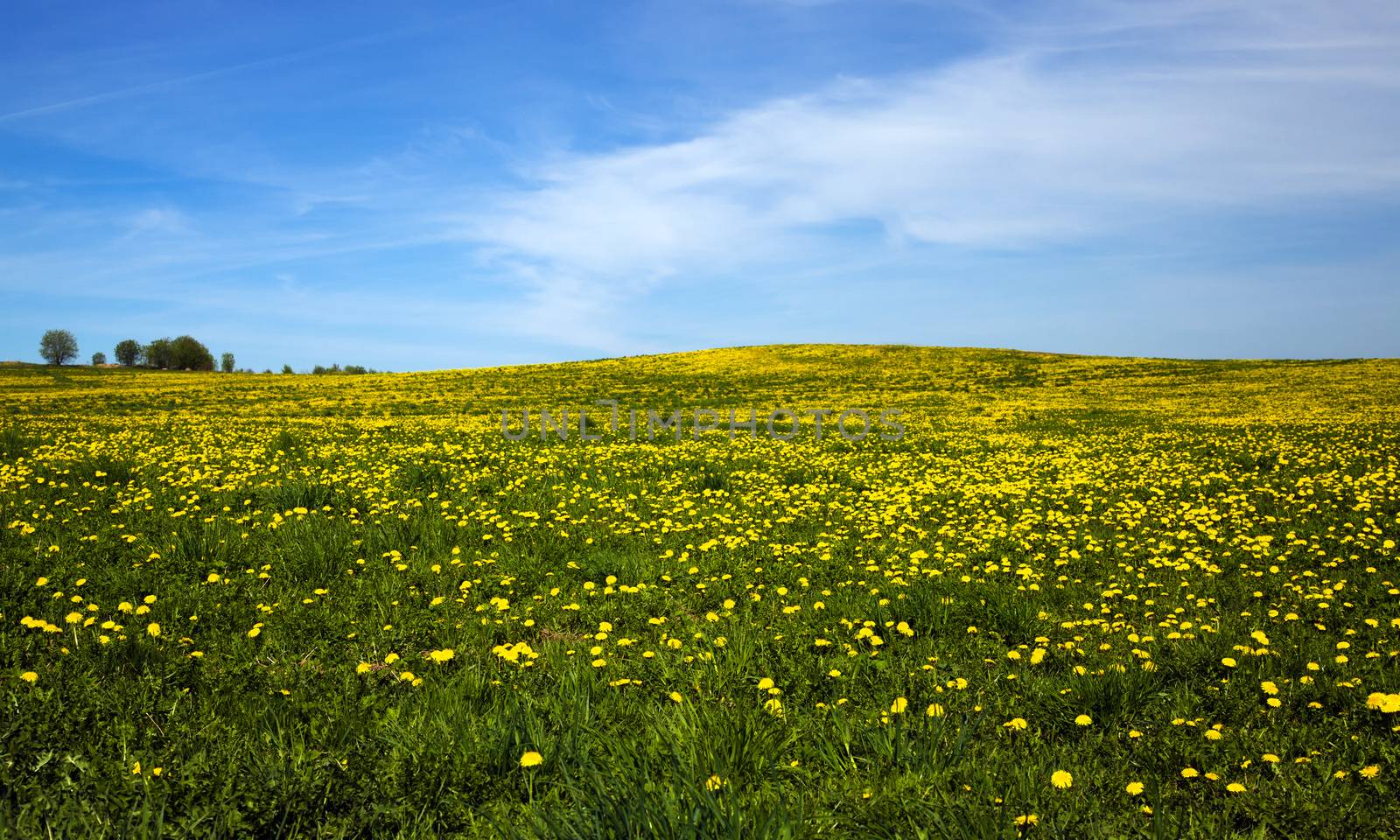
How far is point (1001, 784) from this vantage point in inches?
132

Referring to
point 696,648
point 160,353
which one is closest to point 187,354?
point 160,353

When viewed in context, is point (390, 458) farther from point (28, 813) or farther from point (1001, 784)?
point (1001, 784)

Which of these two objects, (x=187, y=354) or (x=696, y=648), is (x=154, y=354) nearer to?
(x=187, y=354)

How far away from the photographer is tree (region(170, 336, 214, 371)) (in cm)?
10231

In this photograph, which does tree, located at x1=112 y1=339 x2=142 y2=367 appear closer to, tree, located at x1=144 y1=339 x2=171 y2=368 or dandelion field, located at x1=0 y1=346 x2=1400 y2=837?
tree, located at x1=144 y1=339 x2=171 y2=368

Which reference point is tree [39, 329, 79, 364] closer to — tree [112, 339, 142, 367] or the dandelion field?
tree [112, 339, 142, 367]

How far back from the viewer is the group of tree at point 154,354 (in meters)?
103

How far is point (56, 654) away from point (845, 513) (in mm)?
7847

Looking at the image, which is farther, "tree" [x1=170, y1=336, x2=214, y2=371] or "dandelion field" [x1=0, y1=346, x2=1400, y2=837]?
"tree" [x1=170, y1=336, x2=214, y2=371]

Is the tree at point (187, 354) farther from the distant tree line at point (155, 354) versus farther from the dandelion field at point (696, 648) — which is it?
the dandelion field at point (696, 648)

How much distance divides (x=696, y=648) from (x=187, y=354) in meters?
122

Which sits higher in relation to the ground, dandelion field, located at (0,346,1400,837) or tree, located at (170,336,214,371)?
tree, located at (170,336,214,371)

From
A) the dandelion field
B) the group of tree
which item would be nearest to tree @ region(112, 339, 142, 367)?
the group of tree

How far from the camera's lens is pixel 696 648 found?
5086mm
